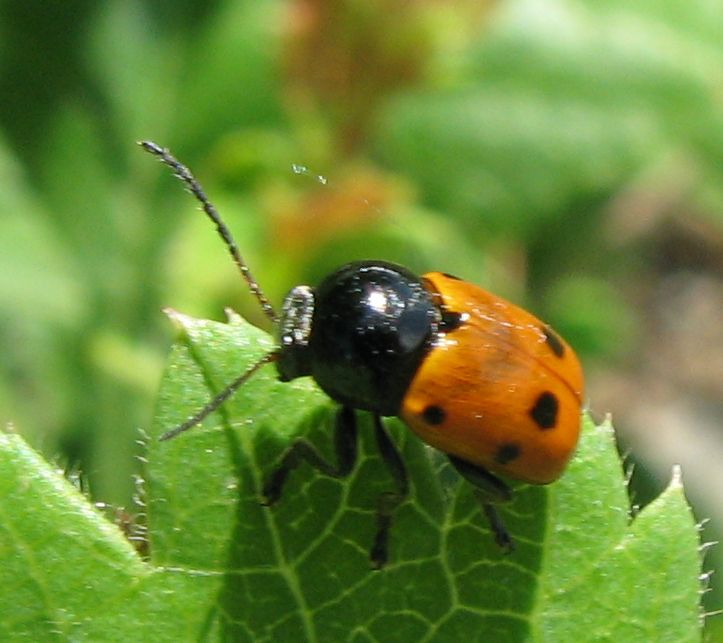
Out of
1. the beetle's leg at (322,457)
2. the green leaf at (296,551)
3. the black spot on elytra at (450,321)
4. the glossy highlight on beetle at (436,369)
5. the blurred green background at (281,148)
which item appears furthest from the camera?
the blurred green background at (281,148)

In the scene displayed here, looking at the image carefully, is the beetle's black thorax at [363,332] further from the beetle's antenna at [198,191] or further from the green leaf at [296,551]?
the green leaf at [296,551]

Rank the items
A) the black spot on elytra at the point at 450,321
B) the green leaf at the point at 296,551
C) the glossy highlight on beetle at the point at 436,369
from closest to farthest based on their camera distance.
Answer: the green leaf at the point at 296,551
the glossy highlight on beetle at the point at 436,369
the black spot on elytra at the point at 450,321

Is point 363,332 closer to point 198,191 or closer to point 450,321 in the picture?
point 450,321

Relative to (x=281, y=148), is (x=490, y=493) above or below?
above

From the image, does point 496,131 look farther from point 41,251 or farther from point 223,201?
point 41,251

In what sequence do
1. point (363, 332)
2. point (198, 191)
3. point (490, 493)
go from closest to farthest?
point (490, 493)
point (363, 332)
point (198, 191)

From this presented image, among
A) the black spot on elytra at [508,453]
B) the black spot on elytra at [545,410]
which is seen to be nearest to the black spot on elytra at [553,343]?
the black spot on elytra at [545,410]

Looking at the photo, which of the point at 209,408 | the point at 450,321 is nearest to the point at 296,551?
the point at 209,408
